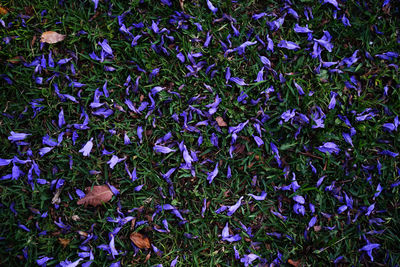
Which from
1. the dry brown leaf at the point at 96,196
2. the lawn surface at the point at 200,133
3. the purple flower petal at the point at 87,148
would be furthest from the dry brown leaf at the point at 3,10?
the dry brown leaf at the point at 96,196

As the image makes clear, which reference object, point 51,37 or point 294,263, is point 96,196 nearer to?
Result: point 51,37

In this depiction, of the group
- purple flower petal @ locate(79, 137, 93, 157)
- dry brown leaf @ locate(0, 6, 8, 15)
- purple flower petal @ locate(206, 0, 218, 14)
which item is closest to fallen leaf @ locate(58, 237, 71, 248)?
purple flower petal @ locate(79, 137, 93, 157)

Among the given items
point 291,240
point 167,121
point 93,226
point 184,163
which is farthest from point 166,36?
point 291,240

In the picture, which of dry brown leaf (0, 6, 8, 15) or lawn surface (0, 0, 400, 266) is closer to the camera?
lawn surface (0, 0, 400, 266)

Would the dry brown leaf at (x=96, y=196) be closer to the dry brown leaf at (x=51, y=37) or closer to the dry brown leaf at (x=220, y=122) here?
the dry brown leaf at (x=220, y=122)

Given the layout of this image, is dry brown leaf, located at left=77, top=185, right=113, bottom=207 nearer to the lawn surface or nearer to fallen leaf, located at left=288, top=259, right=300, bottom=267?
the lawn surface

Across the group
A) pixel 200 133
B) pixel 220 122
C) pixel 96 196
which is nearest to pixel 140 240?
pixel 96 196
